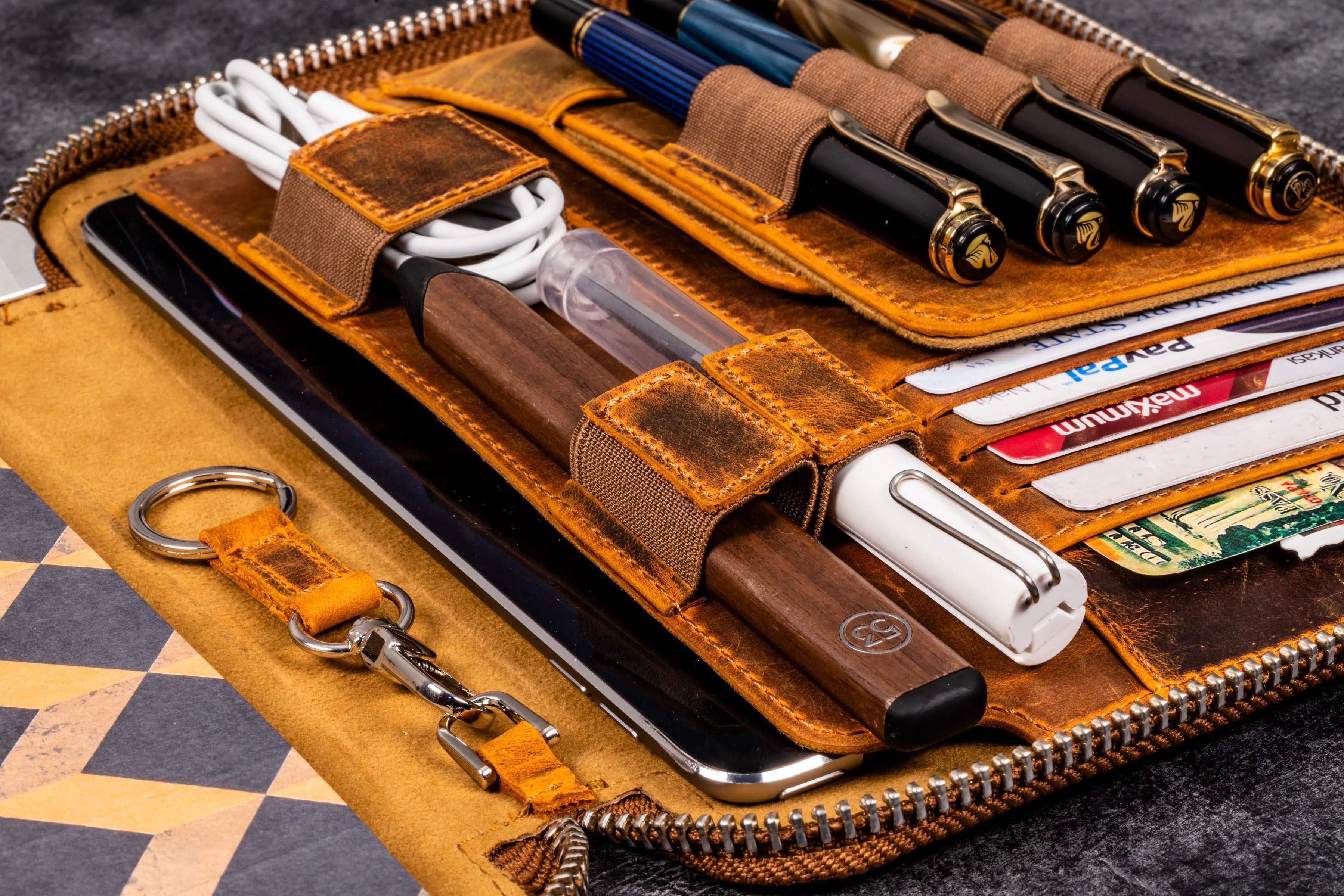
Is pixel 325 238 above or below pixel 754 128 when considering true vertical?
below

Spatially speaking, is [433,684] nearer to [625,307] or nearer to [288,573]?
[288,573]

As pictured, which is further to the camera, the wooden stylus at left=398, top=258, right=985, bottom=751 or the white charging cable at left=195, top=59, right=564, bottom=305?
the white charging cable at left=195, top=59, right=564, bottom=305

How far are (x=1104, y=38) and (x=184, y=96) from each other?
96 cm

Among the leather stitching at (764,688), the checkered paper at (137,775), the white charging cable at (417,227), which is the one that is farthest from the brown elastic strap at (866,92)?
the checkered paper at (137,775)

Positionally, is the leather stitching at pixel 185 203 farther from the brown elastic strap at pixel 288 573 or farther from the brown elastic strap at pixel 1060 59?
the brown elastic strap at pixel 1060 59

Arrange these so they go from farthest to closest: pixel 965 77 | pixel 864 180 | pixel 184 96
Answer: pixel 184 96 < pixel 965 77 < pixel 864 180

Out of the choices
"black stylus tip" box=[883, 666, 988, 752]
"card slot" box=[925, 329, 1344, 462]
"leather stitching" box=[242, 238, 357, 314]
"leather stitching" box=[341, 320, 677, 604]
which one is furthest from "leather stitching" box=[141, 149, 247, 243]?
"black stylus tip" box=[883, 666, 988, 752]

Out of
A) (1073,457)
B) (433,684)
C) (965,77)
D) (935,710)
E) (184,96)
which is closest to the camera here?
(935,710)

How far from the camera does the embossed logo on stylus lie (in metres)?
0.83

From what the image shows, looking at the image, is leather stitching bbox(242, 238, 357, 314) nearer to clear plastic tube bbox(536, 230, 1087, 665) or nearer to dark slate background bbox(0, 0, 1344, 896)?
clear plastic tube bbox(536, 230, 1087, 665)

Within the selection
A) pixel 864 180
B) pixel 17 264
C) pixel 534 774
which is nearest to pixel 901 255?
pixel 864 180

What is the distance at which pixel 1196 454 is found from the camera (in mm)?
1023

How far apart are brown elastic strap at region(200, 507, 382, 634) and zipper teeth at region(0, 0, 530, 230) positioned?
50 cm

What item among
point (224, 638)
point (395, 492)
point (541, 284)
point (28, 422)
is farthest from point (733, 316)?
point (28, 422)
